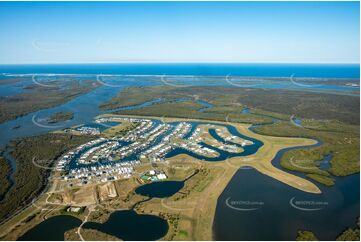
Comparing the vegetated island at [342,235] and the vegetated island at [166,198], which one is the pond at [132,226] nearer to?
the vegetated island at [166,198]

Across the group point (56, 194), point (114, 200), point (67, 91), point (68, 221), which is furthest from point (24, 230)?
point (67, 91)

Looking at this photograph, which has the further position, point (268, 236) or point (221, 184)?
point (221, 184)

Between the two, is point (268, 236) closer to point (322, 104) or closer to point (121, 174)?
point (121, 174)

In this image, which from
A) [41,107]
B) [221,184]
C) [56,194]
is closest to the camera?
[56,194]
